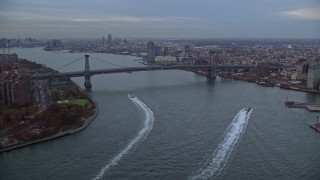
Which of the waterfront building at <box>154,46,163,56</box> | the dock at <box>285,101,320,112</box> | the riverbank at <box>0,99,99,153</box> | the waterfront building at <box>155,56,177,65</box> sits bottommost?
the riverbank at <box>0,99,99,153</box>

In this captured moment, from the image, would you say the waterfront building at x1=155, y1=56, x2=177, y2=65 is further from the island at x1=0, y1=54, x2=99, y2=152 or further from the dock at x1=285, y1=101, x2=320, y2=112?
the dock at x1=285, y1=101, x2=320, y2=112

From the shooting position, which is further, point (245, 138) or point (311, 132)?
point (311, 132)

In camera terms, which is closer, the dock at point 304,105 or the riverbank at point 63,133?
the riverbank at point 63,133

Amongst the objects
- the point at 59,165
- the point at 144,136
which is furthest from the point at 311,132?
the point at 59,165

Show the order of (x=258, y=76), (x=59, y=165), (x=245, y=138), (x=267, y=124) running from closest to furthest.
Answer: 1. (x=59, y=165)
2. (x=245, y=138)
3. (x=267, y=124)
4. (x=258, y=76)

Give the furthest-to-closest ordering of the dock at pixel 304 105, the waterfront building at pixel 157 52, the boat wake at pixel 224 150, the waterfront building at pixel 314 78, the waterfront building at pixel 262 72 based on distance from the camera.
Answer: the waterfront building at pixel 157 52 → the waterfront building at pixel 262 72 → the waterfront building at pixel 314 78 → the dock at pixel 304 105 → the boat wake at pixel 224 150

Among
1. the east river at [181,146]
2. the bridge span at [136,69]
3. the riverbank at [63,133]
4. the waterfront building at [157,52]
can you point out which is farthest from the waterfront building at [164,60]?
the riverbank at [63,133]

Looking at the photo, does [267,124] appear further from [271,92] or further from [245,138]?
[271,92]

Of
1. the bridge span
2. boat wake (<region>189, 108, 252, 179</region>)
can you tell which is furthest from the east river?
the bridge span

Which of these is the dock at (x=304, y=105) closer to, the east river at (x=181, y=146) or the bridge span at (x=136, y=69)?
Answer: the east river at (x=181, y=146)
